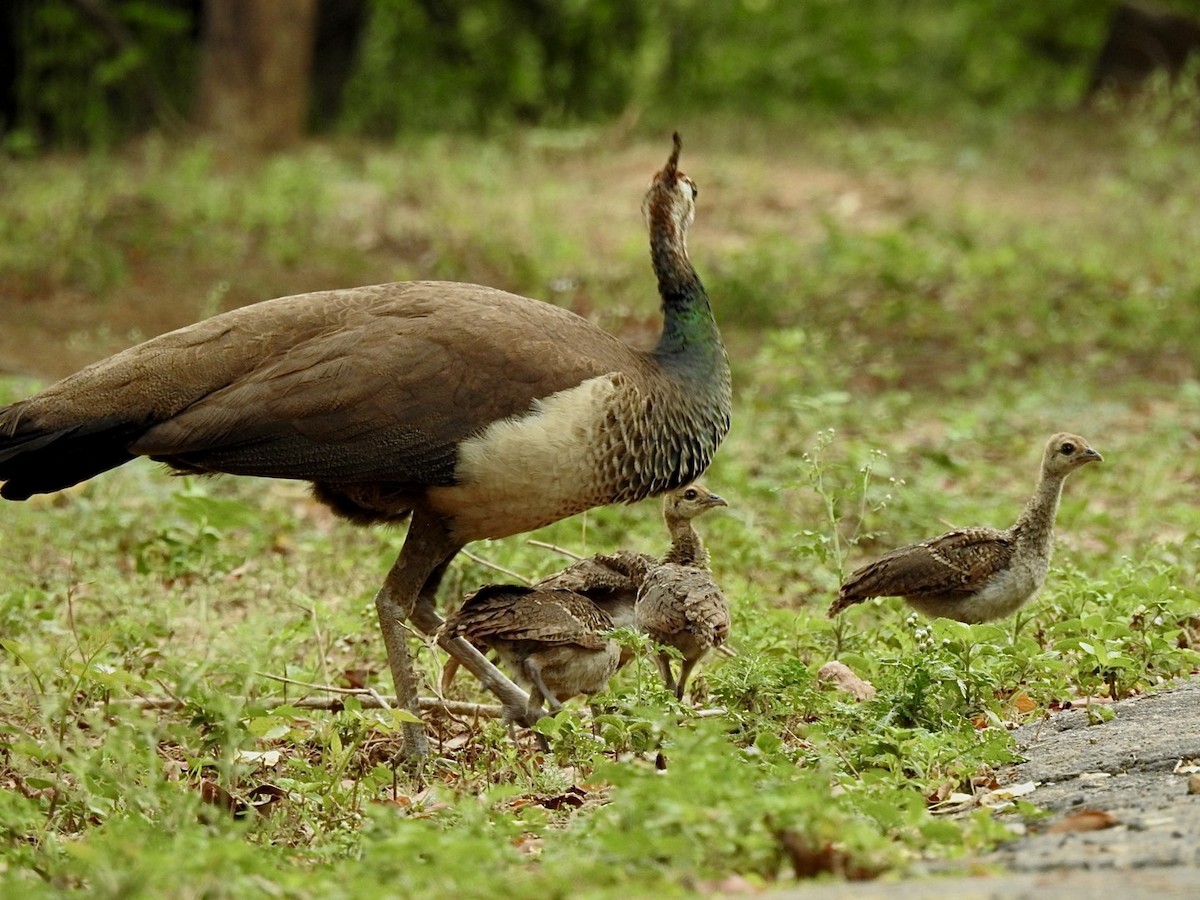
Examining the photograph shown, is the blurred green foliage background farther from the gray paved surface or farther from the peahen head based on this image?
the gray paved surface

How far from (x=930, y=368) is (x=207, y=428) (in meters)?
6.75

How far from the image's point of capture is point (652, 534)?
7.74 metres

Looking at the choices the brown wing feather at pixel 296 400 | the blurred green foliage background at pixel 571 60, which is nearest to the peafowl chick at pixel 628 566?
the brown wing feather at pixel 296 400

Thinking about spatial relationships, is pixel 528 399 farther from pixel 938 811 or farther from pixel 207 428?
pixel 938 811

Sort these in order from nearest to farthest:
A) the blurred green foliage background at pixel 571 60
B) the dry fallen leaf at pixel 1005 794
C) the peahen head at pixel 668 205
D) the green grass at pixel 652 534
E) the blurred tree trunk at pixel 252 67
A: 1. the green grass at pixel 652 534
2. the dry fallen leaf at pixel 1005 794
3. the peahen head at pixel 668 205
4. the blurred tree trunk at pixel 252 67
5. the blurred green foliage background at pixel 571 60

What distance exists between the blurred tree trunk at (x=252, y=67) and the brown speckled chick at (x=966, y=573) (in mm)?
10838

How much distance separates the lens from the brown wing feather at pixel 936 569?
19.4 ft

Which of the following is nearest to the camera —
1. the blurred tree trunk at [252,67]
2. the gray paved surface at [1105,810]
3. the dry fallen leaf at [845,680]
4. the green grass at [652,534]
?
the gray paved surface at [1105,810]

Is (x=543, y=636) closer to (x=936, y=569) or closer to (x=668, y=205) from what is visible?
(x=936, y=569)

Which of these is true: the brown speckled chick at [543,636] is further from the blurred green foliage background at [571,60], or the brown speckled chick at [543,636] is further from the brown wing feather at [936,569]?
the blurred green foliage background at [571,60]

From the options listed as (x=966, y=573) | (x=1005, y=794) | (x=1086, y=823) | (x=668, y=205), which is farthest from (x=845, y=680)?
(x=668, y=205)

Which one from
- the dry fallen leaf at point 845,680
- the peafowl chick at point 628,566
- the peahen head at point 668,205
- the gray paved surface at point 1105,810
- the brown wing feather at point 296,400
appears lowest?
the dry fallen leaf at point 845,680

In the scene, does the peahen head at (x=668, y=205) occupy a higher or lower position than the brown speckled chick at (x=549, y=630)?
higher

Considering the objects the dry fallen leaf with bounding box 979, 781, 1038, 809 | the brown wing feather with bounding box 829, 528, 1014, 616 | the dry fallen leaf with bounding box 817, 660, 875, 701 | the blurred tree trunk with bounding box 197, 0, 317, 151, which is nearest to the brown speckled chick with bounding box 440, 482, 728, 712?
the dry fallen leaf with bounding box 817, 660, 875, 701
